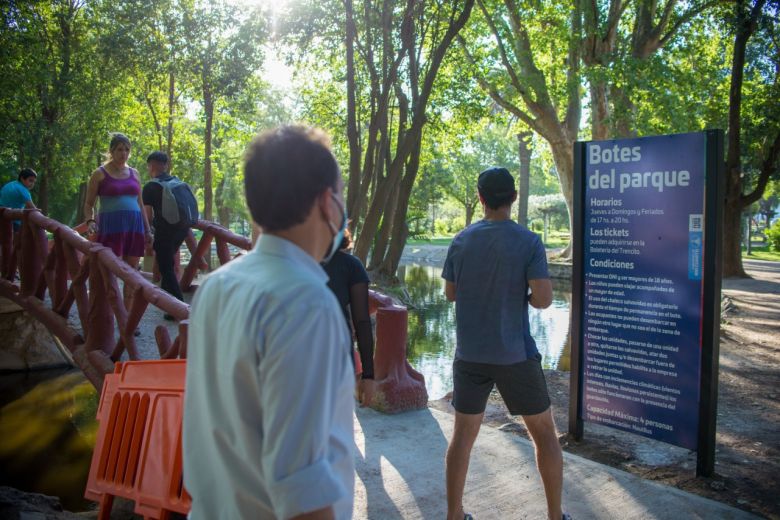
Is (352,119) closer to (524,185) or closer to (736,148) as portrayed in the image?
(736,148)

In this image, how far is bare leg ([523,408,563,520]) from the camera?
3.54 meters

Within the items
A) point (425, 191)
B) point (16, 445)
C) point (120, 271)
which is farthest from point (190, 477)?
point (425, 191)

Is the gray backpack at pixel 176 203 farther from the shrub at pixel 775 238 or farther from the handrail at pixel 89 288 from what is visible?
the shrub at pixel 775 238

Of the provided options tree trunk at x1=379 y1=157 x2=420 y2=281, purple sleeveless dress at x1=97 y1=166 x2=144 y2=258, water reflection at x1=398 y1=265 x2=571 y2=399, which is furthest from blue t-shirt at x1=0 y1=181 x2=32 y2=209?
tree trunk at x1=379 y1=157 x2=420 y2=281

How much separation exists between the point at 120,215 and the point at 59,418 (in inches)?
102

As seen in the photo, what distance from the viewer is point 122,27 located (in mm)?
19188

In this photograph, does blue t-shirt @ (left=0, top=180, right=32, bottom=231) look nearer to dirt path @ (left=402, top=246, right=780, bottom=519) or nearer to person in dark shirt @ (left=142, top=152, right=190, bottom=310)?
person in dark shirt @ (left=142, top=152, right=190, bottom=310)

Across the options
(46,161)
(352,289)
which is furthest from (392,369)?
(46,161)

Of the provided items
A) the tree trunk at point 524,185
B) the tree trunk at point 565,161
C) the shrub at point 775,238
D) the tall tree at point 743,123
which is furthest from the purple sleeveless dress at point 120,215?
the shrub at point 775,238

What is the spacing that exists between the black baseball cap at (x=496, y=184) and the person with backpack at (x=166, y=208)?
4042mm

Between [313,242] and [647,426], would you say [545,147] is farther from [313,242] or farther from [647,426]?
[313,242]

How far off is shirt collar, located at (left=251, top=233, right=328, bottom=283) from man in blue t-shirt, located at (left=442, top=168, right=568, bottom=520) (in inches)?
78.8

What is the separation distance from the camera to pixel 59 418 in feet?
25.5

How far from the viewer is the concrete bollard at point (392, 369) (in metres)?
5.75
